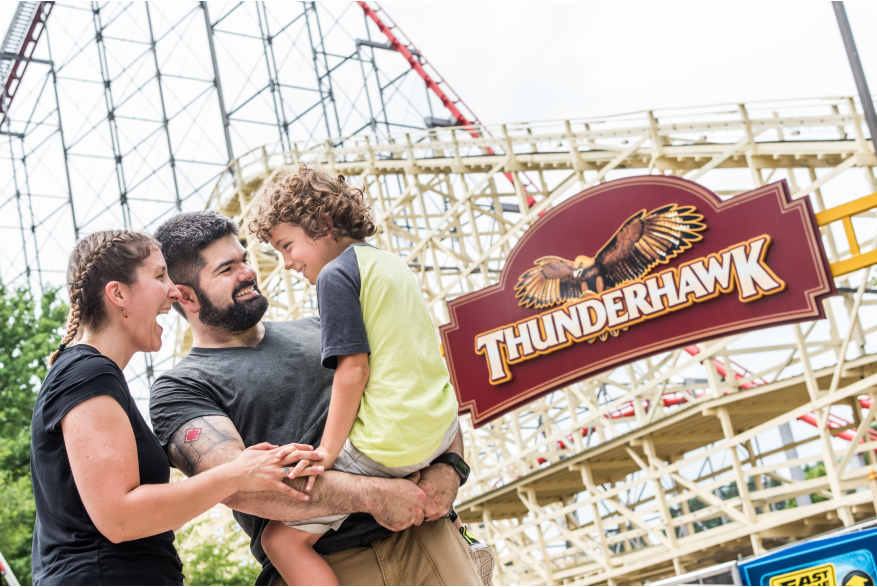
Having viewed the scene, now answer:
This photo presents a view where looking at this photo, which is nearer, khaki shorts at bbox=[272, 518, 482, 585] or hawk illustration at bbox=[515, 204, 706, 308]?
khaki shorts at bbox=[272, 518, 482, 585]

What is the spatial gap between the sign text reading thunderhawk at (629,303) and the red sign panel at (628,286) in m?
0.01

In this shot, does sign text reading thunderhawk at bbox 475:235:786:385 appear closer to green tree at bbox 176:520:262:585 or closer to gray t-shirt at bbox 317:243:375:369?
green tree at bbox 176:520:262:585

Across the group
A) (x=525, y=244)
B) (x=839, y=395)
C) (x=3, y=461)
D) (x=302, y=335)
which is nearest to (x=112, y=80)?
(x=3, y=461)

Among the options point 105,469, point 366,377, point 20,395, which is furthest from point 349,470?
point 20,395

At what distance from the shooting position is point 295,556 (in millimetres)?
2111

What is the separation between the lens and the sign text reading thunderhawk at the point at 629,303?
932 cm

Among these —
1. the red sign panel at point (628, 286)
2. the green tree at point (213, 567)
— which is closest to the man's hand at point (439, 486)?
the red sign panel at point (628, 286)

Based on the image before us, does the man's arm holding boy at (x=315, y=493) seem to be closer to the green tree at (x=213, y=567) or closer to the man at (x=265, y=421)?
the man at (x=265, y=421)

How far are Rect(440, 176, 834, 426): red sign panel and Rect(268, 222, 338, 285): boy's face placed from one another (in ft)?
25.4

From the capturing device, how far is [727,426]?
9648mm

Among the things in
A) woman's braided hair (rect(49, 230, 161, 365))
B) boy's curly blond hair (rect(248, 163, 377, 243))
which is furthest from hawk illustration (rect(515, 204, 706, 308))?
woman's braided hair (rect(49, 230, 161, 365))

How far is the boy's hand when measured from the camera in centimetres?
199

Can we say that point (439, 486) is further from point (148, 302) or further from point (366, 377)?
point (148, 302)

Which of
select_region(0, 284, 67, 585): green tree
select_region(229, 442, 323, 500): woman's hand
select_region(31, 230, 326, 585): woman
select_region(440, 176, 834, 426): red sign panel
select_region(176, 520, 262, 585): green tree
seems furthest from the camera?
select_region(176, 520, 262, 585): green tree
